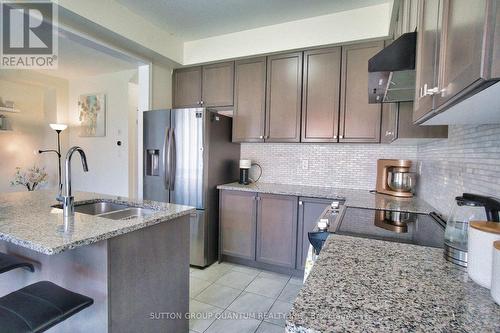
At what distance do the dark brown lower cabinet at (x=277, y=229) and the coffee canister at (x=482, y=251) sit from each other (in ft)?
6.35

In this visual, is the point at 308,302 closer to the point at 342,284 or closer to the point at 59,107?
the point at 342,284

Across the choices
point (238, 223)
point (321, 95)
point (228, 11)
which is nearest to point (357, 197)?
point (321, 95)

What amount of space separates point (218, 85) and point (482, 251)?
3006 mm

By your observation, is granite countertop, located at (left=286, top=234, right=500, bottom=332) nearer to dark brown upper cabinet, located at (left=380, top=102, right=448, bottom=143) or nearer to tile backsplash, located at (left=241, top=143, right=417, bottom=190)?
dark brown upper cabinet, located at (left=380, top=102, right=448, bottom=143)

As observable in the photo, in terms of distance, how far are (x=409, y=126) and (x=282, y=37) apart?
168 cm

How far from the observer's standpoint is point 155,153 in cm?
306

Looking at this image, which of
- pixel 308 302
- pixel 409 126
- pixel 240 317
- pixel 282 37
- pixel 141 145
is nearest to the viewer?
pixel 308 302

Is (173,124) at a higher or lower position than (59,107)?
lower

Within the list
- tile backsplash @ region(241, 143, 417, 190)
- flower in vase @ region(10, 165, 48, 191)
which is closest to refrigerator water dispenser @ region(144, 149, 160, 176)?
tile backsplash @ region(241, 143, 417, 190)

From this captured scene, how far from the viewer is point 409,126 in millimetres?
1854

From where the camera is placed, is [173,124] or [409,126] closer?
[409,126]

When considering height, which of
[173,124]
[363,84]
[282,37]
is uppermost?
[282,37]

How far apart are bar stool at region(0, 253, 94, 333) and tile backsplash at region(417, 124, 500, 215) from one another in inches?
68.5

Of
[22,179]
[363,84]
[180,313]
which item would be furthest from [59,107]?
[363,84]
